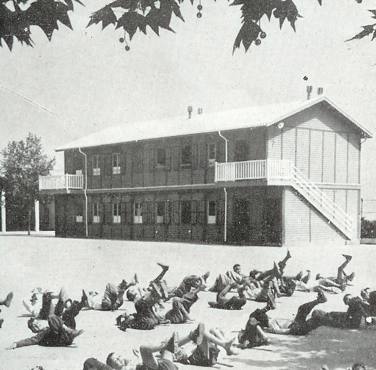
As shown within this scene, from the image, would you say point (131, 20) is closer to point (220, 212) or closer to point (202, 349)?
point (202, 349)

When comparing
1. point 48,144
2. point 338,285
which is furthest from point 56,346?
point 338,285

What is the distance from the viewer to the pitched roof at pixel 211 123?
770 inches

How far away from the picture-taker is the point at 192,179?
22641mm

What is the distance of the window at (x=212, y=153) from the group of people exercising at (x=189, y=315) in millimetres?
12146

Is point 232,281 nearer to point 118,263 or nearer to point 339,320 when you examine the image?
point 339,320

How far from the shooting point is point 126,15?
4.53 meters

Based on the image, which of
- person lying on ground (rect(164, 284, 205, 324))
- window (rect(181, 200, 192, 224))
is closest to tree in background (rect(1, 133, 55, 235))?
person lying on ground (rect(164, 284, 205, 324))

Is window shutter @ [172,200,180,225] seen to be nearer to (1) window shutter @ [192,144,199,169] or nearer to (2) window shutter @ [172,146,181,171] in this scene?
(2) window shutter @ [172,146,181,171]

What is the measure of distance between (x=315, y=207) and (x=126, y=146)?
842cm

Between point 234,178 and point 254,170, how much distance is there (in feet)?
3.14

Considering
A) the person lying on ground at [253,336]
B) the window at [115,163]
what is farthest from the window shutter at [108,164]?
the person lying on ground at [253,336]

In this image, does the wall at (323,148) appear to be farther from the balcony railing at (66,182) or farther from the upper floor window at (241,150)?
the balcony railing at (66,182)

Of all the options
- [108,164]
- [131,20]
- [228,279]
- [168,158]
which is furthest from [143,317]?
[108,164]

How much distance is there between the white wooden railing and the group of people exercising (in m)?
9.19
